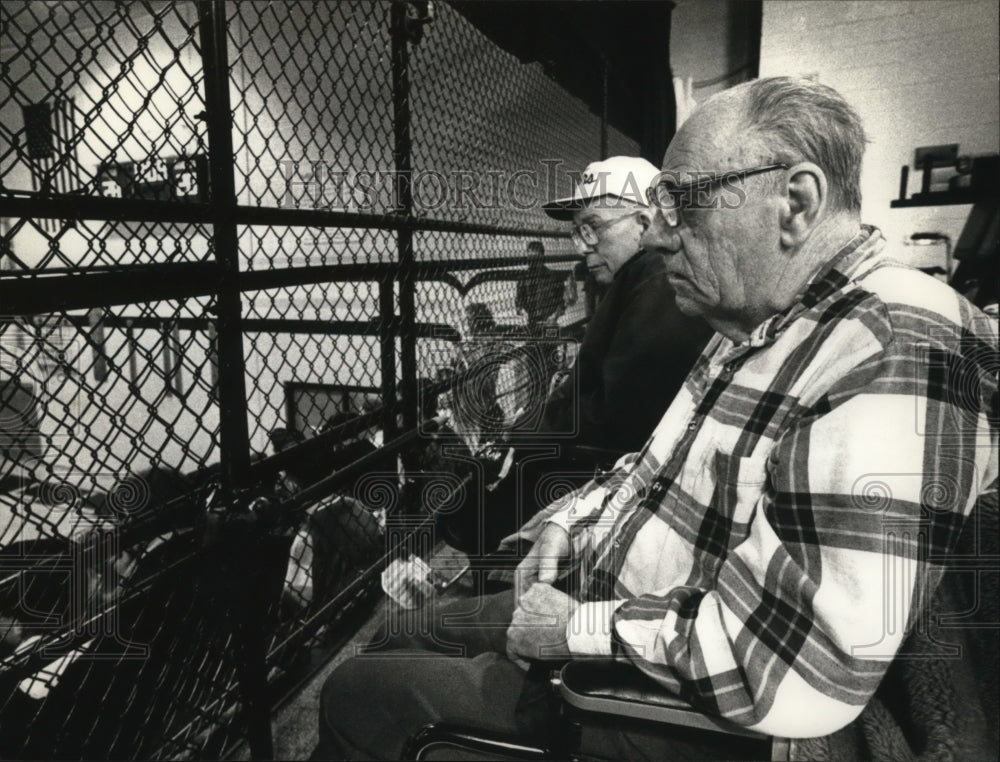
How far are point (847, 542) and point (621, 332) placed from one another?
4.59 ft

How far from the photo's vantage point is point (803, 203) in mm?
978

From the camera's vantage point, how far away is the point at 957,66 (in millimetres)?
4793

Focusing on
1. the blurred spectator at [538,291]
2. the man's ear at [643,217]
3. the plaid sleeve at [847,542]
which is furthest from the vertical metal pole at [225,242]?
the blurred spectator at [538,291]

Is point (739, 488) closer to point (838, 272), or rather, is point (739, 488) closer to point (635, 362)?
point (838, 272)

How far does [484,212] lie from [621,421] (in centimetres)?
197

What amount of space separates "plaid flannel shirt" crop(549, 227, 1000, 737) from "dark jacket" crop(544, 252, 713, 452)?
0.90 metres

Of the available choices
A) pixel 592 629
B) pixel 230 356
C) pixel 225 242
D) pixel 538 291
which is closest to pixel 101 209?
pixel 225 242

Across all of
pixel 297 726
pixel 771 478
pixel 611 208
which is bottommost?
pixel 297 726

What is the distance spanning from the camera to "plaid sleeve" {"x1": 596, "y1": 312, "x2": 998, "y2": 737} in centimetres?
73

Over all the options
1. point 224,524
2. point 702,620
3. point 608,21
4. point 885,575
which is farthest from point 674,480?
point 608,21

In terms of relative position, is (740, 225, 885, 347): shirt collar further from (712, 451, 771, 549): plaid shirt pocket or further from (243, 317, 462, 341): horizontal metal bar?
(243, 317, 462, 341): horizontal metal bar

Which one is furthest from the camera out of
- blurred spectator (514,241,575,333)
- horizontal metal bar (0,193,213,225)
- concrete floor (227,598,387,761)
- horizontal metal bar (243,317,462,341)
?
blurred spectator (514,241,575,333)

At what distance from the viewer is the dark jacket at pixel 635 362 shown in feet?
6.45

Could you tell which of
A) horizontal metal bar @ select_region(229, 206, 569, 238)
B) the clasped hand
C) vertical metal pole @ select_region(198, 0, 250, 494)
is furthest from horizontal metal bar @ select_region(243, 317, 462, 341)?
the clasped hand
